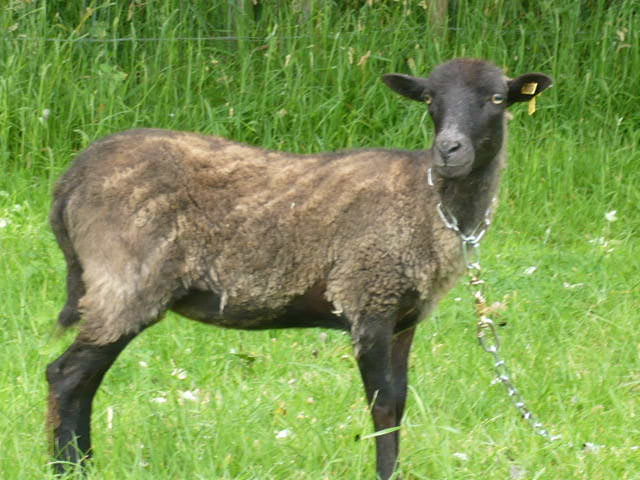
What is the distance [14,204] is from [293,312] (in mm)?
3014

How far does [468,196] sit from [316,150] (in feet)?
10.8

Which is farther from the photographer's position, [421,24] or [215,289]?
[421,24]

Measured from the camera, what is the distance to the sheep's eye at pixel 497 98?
5.05m

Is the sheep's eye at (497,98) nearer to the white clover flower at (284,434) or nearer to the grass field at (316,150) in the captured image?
the grass field at (316,150)

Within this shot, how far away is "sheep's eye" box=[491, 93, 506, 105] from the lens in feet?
16.6

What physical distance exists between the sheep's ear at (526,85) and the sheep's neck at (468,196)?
0.32 metres

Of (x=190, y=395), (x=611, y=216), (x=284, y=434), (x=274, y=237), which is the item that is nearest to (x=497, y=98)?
(x=274, y=237)

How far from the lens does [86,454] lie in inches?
194

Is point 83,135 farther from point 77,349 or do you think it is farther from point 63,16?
point 77,349

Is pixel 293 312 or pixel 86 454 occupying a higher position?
pixel 293 312

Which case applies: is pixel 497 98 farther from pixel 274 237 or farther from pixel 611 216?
pixel 611 216

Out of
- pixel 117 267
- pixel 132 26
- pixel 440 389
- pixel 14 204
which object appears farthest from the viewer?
pixel 132 26

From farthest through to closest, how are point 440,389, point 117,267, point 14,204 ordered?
point 14,204
point 440,389
point 117,267

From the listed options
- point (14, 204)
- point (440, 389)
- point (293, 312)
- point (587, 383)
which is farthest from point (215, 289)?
point (14, 204)
